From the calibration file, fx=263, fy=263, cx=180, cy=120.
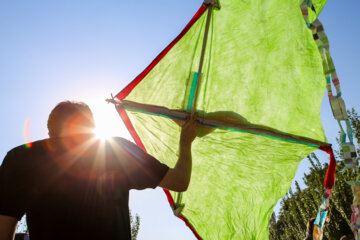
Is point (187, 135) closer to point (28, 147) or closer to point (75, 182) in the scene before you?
point (75, 182)

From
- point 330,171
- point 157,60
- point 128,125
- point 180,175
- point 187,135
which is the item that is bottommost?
point 330,171

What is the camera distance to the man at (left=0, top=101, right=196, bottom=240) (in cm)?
133

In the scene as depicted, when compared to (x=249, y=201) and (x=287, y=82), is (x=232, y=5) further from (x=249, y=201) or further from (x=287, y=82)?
(x=249, y=201)

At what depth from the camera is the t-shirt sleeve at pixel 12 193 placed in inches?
54.6

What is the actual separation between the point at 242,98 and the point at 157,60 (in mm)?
1000

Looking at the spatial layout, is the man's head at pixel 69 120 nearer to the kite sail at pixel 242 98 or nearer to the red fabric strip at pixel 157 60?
the kite sail at pixel 242 98

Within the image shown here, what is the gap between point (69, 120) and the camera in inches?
64.1

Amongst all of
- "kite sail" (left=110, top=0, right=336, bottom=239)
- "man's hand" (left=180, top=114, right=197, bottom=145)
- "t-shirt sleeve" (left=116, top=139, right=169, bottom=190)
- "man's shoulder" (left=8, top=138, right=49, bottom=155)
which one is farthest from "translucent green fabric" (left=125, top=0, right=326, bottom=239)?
"man's shoulder" (left=8, top=138, right=49, bottom=155)

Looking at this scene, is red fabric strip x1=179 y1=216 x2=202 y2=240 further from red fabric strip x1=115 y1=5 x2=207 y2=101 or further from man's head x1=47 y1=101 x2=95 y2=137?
man's head x1=47 y1=101 x2=95 y2=137

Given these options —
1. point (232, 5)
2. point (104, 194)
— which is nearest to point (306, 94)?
point (232, 5)

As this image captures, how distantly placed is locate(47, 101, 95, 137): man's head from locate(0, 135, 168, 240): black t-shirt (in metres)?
0.10

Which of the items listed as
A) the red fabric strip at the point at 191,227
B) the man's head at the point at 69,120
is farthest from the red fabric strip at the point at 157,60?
the red fabric strip at the point at 191,227

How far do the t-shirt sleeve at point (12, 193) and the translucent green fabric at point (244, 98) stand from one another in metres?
1.75

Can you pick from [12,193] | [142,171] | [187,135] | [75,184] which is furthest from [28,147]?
[187,135]
